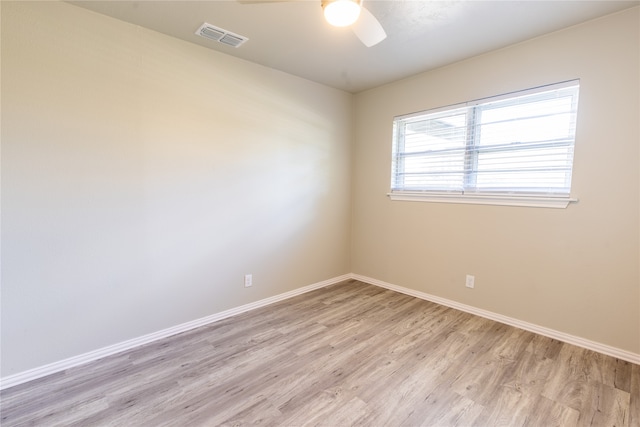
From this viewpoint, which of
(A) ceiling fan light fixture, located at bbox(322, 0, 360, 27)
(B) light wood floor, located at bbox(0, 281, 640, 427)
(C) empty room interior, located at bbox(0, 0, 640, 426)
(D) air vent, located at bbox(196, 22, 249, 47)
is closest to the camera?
(A) ceiling fan light fixture, located at bbox(322, 0, 360, 27)

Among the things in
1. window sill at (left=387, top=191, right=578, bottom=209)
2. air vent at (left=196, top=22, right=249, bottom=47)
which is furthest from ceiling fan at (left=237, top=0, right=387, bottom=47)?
window sill at (left=387, top=191, right=578, bottom=209)

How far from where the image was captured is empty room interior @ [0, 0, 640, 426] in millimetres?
1873

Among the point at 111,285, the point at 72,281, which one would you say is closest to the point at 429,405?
the point at 111,285

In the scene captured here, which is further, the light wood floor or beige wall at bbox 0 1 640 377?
beige wall at bbox 0 1 640 377

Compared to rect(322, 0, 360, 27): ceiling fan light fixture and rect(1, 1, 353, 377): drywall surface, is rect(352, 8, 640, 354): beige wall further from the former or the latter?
rect(322, 0, 360, 27): ceiling fan light fixture

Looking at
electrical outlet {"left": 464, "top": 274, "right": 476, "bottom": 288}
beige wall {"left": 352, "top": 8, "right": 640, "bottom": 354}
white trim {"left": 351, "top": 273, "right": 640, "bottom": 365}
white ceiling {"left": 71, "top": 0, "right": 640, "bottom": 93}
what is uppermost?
white ceiling {"left": 71, "top": 0, "right": 640, "bottom": 93}

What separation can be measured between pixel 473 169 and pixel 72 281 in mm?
3463

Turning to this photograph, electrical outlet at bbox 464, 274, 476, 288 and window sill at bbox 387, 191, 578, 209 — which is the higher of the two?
window sill at bbox 387, 191, 578, 209

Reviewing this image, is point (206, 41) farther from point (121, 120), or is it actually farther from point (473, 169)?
point (473, 169)

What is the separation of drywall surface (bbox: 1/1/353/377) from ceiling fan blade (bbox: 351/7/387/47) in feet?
4.84

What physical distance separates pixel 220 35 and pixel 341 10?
4.51 feet

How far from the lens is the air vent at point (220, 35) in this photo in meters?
2.32

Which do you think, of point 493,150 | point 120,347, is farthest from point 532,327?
point 120,347

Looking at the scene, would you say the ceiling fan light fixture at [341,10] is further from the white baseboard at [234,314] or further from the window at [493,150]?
the white baseboard at [234,314]
